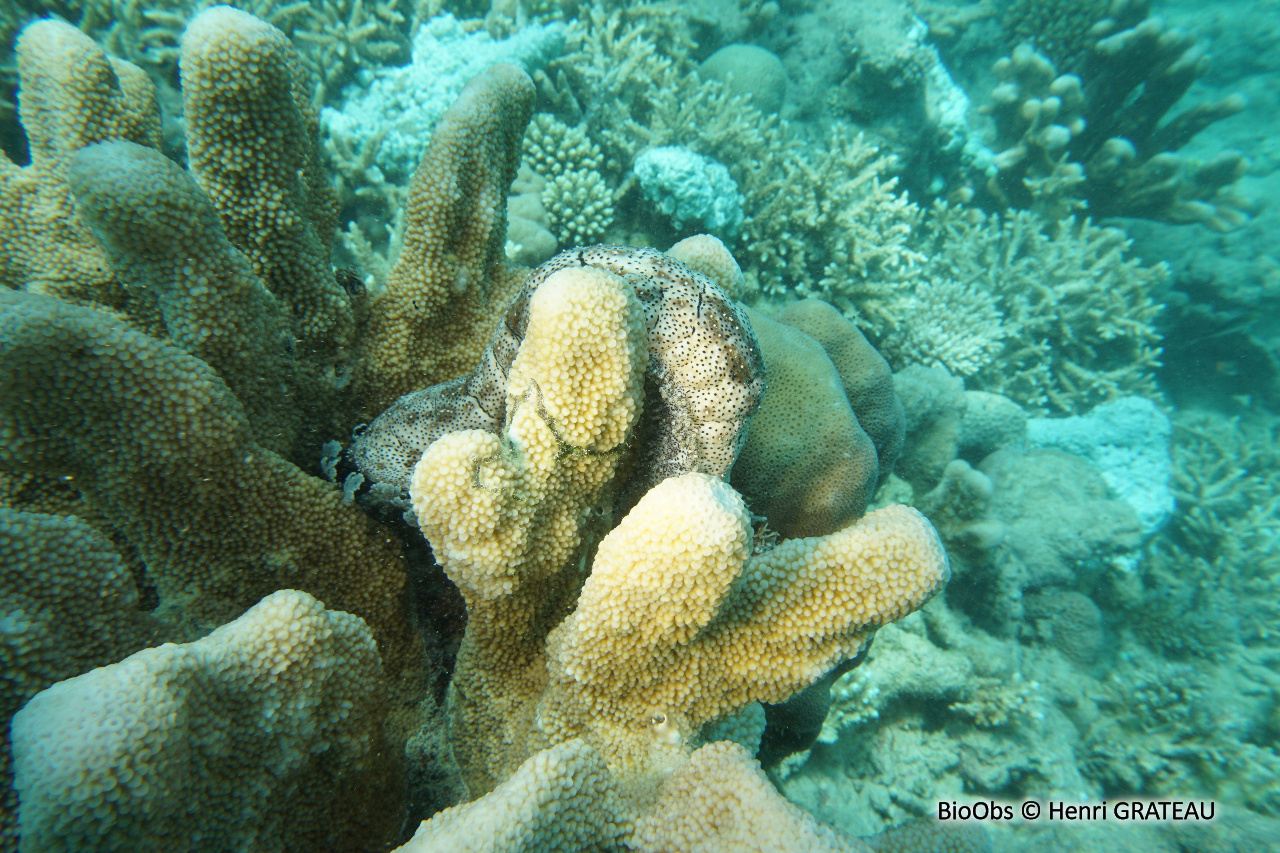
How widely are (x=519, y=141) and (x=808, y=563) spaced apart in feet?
6.97

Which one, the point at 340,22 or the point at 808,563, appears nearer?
the point at 808,563

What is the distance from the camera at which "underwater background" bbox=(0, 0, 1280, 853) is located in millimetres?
1385

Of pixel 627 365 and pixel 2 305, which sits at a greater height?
pixel 627 365

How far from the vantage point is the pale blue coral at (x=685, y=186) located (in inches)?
187

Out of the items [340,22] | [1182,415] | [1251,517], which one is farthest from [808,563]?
[1182,415]

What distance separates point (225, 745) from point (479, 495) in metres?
0.76

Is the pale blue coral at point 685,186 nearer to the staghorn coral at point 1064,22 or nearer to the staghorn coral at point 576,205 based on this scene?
the staghorn coral at point 576,205

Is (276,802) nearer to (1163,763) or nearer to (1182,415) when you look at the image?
(1163,763)

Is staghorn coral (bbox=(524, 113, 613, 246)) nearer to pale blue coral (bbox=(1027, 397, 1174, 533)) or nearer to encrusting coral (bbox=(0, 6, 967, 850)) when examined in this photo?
encrusting coral (bbox=(0, 6, 967, 850))

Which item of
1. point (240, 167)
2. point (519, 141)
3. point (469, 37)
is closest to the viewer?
point (240, 167)

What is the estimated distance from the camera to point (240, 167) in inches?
78.7

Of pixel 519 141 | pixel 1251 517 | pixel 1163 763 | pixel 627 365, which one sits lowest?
pixel 1163 763

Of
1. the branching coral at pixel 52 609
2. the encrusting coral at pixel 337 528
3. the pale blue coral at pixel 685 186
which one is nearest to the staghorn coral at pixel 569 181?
the pale blue coral at pixel 685 186

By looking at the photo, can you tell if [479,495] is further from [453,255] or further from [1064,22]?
[1064,22]
